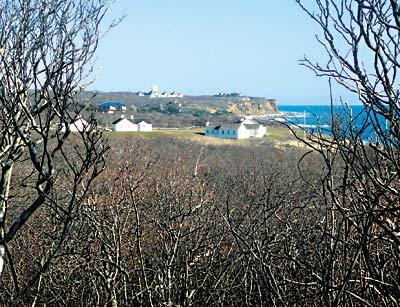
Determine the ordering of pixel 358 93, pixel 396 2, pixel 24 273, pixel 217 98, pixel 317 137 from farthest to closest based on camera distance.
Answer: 1. pixel 217 98
2. pixel 24 273
3. pixel 317 137
4. pixel 358 93
5. pixel 396 2

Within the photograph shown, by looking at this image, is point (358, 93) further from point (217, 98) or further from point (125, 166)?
point (217, 98)

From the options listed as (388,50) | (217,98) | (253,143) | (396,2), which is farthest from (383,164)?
(217,98)

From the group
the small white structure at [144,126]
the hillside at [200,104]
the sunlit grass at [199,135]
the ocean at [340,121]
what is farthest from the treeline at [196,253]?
the hillside at [200,104]

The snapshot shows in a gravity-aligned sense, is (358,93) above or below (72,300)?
above

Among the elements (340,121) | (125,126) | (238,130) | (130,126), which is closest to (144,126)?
(130,126)

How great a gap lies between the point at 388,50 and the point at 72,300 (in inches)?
229

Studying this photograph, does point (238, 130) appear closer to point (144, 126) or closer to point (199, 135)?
point (199, 135)

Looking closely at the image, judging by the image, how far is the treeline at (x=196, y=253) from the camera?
9.41 feet

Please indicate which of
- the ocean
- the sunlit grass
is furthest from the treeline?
the sunlit grass

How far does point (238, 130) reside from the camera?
8356cm

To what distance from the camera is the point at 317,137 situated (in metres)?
2.77

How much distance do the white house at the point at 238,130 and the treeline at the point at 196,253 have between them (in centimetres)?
6576

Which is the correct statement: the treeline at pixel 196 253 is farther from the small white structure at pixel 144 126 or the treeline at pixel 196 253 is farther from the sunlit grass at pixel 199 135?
the small white structure at pixel 144 126

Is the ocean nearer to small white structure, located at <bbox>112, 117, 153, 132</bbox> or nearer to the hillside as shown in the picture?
small white structure, located at <bbox>112, 117, 153, 132</bbox>
